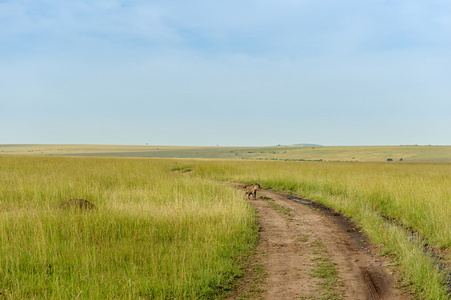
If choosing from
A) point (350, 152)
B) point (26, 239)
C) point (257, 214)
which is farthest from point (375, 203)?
point (350, 152)

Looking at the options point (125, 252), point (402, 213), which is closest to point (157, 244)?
point (125, 252)

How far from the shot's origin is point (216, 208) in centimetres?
1060

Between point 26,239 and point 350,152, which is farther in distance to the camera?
point 350,152

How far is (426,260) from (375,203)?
7728 mm

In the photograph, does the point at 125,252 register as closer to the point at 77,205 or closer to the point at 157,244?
the point at 157,244

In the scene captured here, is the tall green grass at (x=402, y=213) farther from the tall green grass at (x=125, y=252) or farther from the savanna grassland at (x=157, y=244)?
the tall green grass at (x=125, y=252)

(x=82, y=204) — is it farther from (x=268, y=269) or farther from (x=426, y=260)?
(x=426, y=260)

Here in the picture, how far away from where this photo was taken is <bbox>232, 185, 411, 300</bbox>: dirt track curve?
17.8ft

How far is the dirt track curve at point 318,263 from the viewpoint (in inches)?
214

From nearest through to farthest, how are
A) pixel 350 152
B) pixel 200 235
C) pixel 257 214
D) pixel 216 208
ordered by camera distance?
1. pixel 200 235
2. pixel 216 208
3. pixel 257 214
4. pixel 350 152

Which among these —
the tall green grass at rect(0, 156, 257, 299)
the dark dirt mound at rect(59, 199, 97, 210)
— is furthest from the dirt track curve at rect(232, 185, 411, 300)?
the dark dirt mound at rect(59, 199, 97, 210)

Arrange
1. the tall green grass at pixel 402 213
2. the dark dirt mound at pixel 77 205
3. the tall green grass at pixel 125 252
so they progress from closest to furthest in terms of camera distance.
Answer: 1. the tall green grass at pixel 125 252
2. the tall green grass at pixel 402 213
3. the dark dirt mound at pixel 77 205

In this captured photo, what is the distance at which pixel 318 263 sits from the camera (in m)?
6.74

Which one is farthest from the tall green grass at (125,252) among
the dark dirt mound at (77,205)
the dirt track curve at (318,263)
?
the dirt track curve at (318,263)
